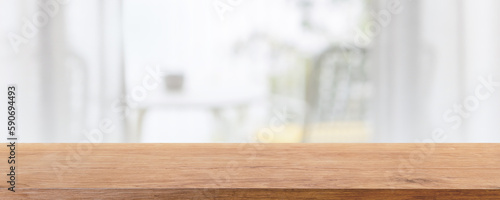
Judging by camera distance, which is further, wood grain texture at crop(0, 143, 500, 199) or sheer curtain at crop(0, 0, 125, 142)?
sheer curtain at crop(0, 0, 125, 142)

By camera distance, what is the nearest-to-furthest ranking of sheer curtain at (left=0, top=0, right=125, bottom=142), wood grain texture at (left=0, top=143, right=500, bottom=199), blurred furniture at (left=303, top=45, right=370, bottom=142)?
1. wood grain texture at (left=0, top=143, right=500, bottom=199)
2. sheer curtain at (left=0, top=0, right=125, bottom=142)
3. blurred furniture at (left=303, top=45, right=370, bottom=142)

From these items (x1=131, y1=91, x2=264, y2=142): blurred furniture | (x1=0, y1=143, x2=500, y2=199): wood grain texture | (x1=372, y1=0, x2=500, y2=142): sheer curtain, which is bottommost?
(x1=131, y1=91, x2=264, y2=142): blurred furniture

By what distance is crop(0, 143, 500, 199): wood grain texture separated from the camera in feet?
1.84

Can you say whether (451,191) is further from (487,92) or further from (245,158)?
(487,92)

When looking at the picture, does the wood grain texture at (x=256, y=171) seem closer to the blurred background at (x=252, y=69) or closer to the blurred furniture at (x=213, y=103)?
the blurred background at (x=252, y=69)

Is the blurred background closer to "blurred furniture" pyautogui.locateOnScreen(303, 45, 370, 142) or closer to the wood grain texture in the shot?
"blurred furniture" pyautogui.locateOnScreen(303, 45, 370, 142)

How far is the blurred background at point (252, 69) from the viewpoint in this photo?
217cm

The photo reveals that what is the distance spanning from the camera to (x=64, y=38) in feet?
7.11

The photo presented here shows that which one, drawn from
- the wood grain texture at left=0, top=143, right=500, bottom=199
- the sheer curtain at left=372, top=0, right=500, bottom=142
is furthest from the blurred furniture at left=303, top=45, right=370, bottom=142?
the wood grain texture at left=0, top=143, right=500, bottom=199

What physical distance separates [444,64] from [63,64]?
1713 millimetres

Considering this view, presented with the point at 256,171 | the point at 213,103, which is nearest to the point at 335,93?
the point at 213,103

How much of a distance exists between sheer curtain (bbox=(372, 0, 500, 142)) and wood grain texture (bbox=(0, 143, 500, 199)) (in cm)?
145

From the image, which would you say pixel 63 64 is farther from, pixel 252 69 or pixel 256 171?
pixel 256 171

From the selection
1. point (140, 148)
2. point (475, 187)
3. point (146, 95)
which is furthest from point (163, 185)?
point (146, 95)
